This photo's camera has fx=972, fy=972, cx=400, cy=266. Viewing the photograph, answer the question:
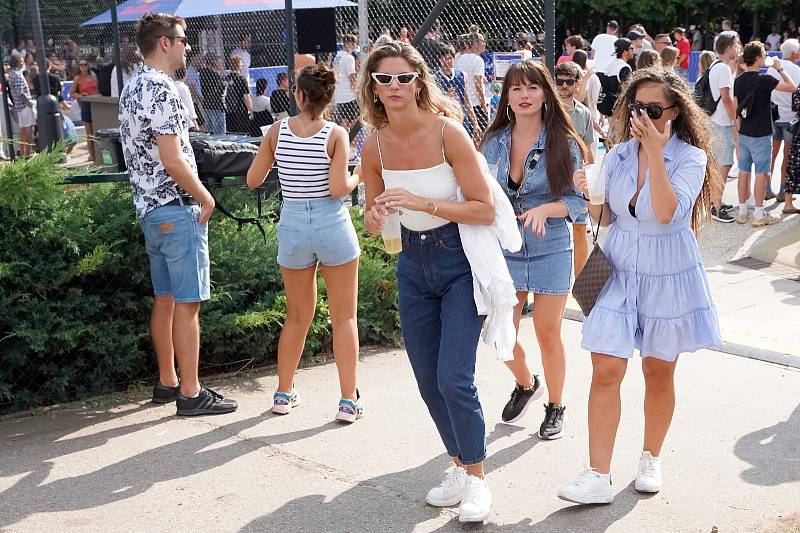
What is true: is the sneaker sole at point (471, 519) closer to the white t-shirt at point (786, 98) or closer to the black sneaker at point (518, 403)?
the black sneaker at point (518, 403)

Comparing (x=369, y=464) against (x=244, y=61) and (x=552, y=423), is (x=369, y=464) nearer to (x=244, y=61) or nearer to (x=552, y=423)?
(x=552, y=423)

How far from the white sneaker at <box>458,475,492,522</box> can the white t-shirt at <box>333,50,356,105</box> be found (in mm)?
6107

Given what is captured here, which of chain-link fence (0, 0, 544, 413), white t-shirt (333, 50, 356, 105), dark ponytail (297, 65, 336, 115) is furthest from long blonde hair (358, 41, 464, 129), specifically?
white t-shirt (333, 50, 356, 105)

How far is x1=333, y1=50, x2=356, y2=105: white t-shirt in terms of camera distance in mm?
9859

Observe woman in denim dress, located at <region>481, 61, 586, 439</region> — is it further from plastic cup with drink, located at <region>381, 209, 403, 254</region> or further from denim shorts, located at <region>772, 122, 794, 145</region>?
denim shorts, located at <region>772, 122, 794, 145</region>

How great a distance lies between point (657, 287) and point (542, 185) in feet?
3.14

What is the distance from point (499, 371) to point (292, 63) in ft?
9.56

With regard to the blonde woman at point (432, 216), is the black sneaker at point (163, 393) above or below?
below

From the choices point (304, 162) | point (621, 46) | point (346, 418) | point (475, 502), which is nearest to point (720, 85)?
point (621, 46)

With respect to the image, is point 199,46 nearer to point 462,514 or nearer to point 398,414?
point 398,414

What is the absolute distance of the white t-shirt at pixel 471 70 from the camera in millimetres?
8094

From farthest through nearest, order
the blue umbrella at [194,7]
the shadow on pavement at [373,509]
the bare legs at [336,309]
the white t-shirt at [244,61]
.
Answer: the blue umbrella at [194,7], the white t-shirt at [244,61], the bare legs at [336,309], the shadow on pavement at [373,509]

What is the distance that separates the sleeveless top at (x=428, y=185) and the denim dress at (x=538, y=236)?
965 mm

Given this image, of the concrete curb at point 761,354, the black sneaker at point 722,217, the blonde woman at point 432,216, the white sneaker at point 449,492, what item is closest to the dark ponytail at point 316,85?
the blonde woman at point 432,216
